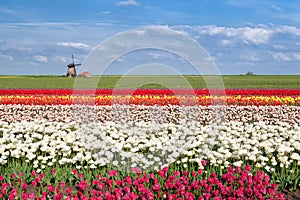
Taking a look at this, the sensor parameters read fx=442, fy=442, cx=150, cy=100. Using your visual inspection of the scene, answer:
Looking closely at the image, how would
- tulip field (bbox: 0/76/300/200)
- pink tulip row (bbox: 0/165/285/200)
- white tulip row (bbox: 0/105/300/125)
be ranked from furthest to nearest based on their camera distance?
white tulip row (bbox: 0/105/300/125) → tulip field (bbox: 0/76/300/200) → pink tulip row (bbox: 0/165/285/200)

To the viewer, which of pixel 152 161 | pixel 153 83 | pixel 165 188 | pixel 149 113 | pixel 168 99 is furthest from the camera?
pixel 153 83

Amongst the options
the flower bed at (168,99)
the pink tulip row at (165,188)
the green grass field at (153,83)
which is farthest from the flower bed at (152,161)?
the green grass field at (153,83)

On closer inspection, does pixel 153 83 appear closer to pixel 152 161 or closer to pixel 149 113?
pixel 149 113

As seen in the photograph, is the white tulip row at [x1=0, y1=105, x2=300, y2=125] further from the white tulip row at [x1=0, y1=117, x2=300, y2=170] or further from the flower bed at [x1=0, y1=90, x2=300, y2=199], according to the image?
the white tulip row at [x1=0, y1=117, x2=300, y2=170]

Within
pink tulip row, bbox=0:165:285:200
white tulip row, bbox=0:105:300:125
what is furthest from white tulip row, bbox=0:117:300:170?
white tulip row, bbox=0:105:300:125

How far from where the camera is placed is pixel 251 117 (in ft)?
41.7

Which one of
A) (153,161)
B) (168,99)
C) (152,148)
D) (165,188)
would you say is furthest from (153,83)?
(165,188)

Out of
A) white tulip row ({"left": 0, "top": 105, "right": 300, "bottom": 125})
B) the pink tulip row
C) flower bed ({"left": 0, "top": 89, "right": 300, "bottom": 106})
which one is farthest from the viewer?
flower bed ({"left": 0, "top": 89, "right": 300, "bottom": 106})

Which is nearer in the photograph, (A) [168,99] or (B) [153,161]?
(B) [153,161]

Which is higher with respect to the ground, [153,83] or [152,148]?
[153,83]

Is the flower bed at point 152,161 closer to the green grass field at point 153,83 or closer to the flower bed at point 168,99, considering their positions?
the flower bed at point 168,99

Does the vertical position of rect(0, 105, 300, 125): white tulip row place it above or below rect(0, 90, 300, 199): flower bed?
above

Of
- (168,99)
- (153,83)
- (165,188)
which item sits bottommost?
(165,188)

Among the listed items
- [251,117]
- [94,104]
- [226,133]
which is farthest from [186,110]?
[226,133]
